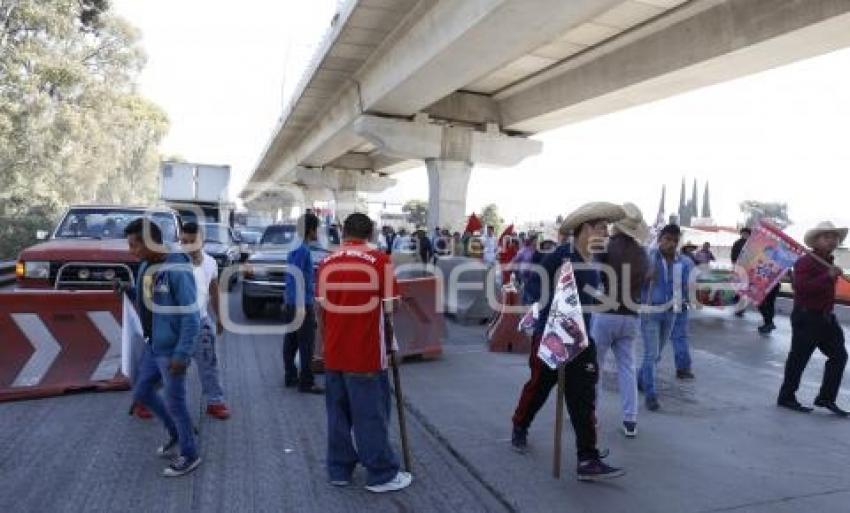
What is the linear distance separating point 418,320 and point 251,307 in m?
4.15

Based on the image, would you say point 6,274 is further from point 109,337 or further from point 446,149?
point 446,149

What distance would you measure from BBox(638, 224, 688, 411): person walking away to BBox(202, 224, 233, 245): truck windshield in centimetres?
1166

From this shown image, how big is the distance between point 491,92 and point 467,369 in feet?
52.7

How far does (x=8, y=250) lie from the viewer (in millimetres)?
22859

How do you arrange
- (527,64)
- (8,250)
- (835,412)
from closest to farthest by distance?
(835,412) < (527,64) < (8,250)

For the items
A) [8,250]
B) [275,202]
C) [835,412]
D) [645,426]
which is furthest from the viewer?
[275,202]

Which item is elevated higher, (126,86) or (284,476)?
(126,86)

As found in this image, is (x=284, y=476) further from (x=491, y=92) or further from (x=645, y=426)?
(x=491, y=92)

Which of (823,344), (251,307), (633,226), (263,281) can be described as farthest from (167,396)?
(251,307)

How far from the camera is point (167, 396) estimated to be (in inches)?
194

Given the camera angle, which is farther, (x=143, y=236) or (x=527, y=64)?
(x=527, y=64)

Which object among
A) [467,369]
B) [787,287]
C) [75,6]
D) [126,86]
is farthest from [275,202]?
[467,369]

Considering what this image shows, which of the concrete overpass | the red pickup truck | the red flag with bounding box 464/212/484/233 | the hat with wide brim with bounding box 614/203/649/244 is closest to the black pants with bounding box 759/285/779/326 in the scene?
the concrete overpass

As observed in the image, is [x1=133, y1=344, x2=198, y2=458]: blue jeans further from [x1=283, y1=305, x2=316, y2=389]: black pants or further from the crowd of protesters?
[x1=283, y1=305, x2=316, y2=389]: black pants
